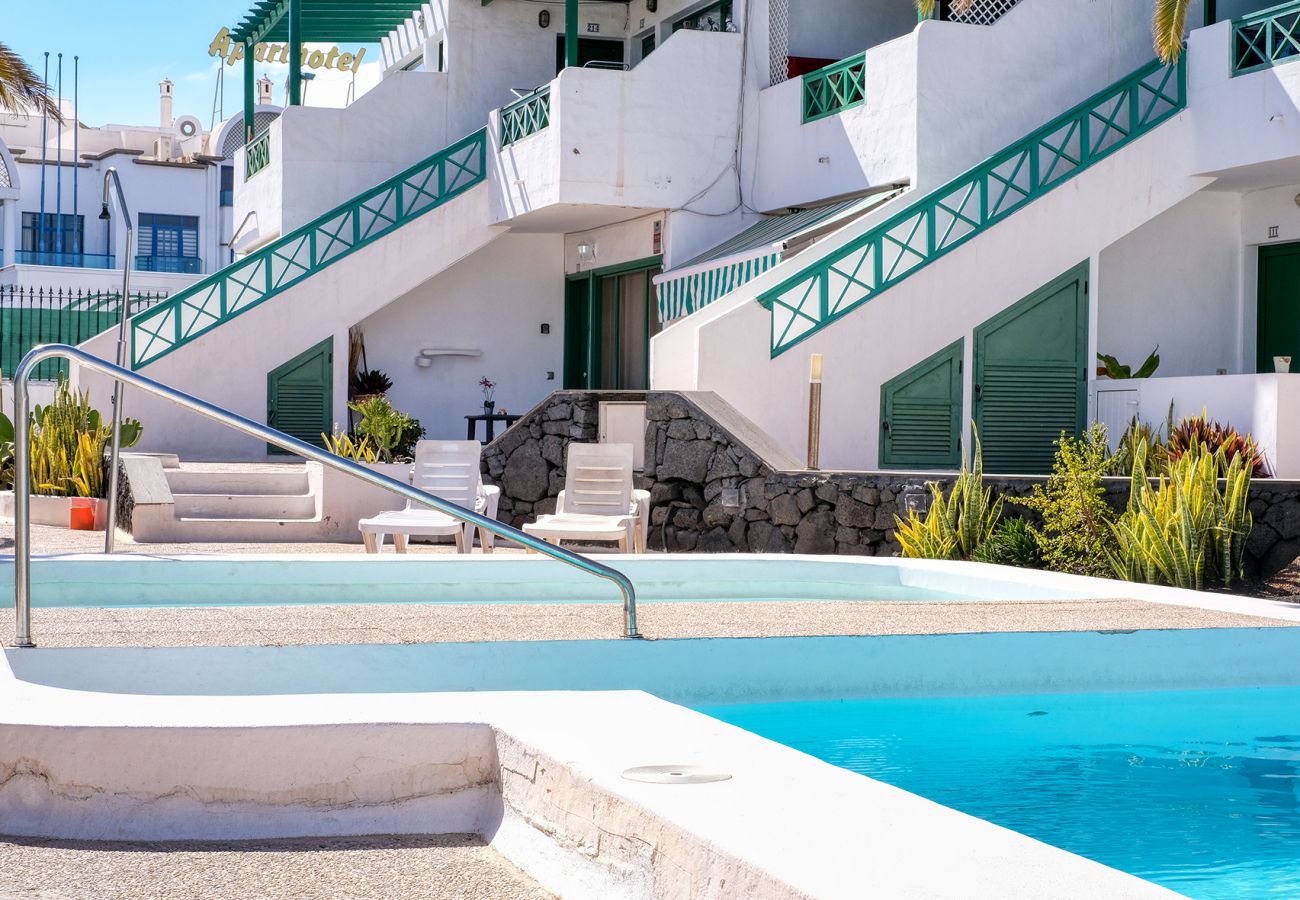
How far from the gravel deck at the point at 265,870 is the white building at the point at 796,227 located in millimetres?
10817

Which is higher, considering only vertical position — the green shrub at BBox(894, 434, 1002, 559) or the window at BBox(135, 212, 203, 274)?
the window at BBox(135, 212, 203, 274)

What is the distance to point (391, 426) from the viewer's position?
55.8 feet

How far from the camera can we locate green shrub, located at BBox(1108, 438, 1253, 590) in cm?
1109

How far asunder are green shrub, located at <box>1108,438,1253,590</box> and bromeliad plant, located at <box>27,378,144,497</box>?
10243mm

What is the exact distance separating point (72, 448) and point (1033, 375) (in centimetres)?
1051

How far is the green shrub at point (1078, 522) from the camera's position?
11.7 metres

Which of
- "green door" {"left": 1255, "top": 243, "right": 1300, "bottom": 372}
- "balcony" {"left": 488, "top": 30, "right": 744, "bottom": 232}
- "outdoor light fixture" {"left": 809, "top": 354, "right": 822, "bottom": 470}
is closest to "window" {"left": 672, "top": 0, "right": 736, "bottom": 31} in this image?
"balcony" {"left": 488, "top": 30, "right": 744, "bottom": 232}

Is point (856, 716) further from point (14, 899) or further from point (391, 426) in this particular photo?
point (391, 426)

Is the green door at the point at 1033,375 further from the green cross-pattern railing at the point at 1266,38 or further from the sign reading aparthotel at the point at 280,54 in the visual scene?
the sign reading aparthotel at the point at 280,54

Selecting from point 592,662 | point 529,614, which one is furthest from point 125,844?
point 529,614

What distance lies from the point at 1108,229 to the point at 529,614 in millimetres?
11442

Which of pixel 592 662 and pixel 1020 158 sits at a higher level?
pixel 1020 158

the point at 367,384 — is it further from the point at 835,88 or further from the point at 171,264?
the point at 171,264

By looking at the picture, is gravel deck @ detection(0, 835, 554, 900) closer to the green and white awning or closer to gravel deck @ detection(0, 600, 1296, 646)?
gravel deck @ detection(0, 600, 1296, 646)
